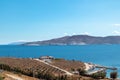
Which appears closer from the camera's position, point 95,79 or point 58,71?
point 95,79

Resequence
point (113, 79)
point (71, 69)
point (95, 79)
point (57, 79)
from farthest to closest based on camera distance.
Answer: point (71, 69) < point (113, 79) < point (95, 79) < point (57, 79)

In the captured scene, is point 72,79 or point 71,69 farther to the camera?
point 71,69

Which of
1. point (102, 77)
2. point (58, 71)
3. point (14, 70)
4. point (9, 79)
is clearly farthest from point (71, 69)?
point (9, 79)

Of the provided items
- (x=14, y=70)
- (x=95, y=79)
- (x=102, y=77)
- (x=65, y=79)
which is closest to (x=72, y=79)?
(x=65, y=79)

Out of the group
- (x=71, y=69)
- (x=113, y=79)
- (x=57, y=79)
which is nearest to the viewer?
(x=57, y=79)

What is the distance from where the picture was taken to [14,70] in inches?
2948

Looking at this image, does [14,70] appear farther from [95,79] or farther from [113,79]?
[113,79]

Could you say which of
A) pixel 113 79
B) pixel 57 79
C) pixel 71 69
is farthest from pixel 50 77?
pixel 71 69

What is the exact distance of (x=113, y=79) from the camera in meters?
75.4

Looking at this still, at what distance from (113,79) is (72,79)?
15033 millimetres

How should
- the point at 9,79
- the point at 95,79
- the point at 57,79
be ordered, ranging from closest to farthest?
the point at 9,79 → the point at 57,79 → the point at 95,79

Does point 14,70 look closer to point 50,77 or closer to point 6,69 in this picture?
point 6,69

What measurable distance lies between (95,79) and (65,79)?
9631mm

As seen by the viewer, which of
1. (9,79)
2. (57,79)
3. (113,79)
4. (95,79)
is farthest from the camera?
(113,79)
